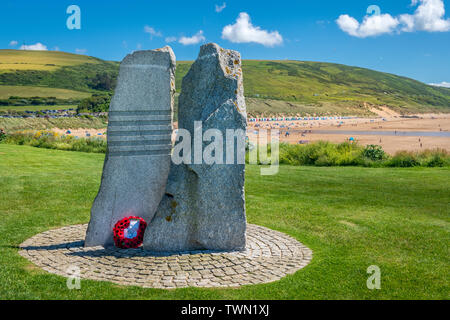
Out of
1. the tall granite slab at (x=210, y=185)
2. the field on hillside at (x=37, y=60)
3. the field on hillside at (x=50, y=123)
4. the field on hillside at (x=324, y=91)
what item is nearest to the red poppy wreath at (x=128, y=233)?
the tall granite slab at (x=210, y=185)

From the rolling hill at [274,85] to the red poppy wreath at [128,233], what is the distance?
282 ft

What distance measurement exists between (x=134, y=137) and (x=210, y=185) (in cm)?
204

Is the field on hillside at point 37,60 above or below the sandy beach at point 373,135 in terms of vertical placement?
above

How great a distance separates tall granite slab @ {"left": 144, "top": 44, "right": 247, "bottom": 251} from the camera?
25.0ft

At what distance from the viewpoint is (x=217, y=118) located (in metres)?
7.58

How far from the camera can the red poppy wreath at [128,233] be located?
795 centimetres

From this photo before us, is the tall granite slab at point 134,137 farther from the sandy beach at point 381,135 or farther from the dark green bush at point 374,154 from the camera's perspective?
the sandy beach at point 381,135

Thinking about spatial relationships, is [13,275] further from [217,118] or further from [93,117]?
[93,117]

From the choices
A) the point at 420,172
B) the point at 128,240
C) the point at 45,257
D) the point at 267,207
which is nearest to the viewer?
the point at 45,257

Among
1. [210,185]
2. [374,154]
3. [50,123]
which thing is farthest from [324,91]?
[210,185]

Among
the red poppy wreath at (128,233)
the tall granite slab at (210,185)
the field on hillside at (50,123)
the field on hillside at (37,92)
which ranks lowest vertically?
the red poppy wreath at (128,233)

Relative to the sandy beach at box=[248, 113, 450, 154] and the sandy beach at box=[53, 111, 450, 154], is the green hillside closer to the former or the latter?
the sandy beach at box=[53, 111, 450, 154]

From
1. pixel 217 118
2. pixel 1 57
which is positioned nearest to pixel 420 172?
pixel 217 118
